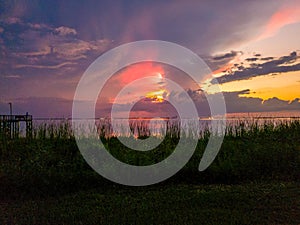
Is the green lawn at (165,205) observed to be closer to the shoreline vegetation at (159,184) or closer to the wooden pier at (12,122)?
the shoreline vegetation at (159,184)

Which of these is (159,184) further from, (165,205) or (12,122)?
(12,122)

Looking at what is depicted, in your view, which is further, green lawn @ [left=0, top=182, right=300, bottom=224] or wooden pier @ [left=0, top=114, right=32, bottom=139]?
wooden pier @ [left=0, top=114, right=32, bottom=139]

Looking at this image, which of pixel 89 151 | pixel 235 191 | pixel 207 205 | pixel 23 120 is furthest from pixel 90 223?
pixel 23 120

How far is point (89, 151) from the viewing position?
1109 centimetres

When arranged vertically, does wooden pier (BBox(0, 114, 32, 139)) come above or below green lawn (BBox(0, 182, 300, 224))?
above

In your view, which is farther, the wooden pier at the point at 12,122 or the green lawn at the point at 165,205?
the wooden pier at the point at 12,122

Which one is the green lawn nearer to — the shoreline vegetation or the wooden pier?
the shoreline vegetation

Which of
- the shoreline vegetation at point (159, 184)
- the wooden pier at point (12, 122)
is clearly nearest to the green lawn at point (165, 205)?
the shoreline vegetation at point (159, 184)

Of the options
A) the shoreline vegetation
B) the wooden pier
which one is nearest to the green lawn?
the shoreline vegetation

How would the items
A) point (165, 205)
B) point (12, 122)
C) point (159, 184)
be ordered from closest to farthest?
point (165, 205), point (159, 184), point (12, 122)

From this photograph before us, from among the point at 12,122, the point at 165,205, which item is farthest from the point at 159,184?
the point at 12,122

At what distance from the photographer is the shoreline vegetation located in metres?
7.01

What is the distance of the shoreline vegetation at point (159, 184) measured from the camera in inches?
276

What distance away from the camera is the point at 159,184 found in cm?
970
